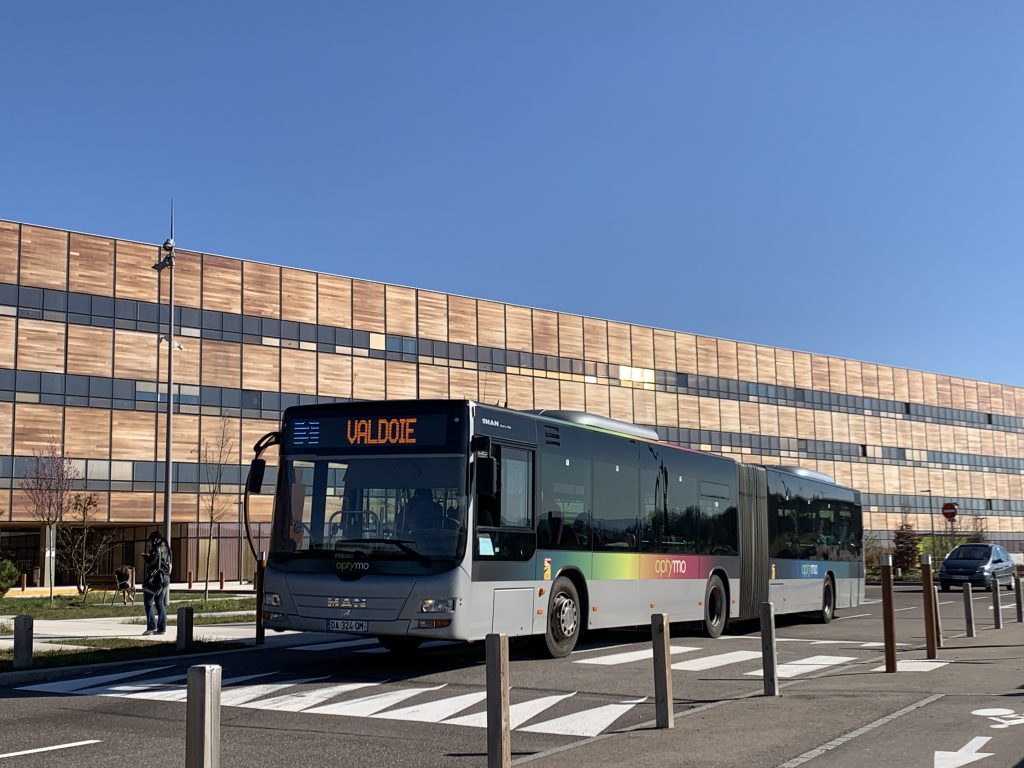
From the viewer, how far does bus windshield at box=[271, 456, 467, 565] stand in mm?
13031

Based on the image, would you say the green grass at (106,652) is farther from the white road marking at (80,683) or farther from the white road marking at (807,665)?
the white road marking at (807,665)

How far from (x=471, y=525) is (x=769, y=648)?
3698 mm

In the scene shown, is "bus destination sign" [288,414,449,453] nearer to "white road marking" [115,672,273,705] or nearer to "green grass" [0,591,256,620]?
"white road marking" [115,672,273,705]

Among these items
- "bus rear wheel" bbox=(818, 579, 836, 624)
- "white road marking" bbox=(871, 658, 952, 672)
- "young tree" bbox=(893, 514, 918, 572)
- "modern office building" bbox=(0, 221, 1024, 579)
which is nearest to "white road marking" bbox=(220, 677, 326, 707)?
"white road marking" bbox=(871, 658, 952, 672)

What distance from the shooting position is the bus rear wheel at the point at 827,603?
940 inches

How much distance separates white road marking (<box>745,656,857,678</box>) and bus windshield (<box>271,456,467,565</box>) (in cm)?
414

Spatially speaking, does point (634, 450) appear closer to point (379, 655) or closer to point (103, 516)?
point (379, 655)

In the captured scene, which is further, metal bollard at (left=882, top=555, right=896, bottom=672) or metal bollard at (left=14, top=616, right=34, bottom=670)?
metal bollard at (left=14, top=616, right=34, bottom=670)

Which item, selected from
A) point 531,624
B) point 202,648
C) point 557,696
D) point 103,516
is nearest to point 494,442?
point 531,624

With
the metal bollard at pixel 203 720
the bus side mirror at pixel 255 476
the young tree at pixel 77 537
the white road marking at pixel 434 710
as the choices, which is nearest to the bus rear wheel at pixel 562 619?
the white road marking at pixel 434 710

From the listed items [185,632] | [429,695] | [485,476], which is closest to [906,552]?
[185,632]

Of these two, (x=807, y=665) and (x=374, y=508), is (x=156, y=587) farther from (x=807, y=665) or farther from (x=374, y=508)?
(x=807, y=665)

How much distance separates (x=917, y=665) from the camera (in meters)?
14.0

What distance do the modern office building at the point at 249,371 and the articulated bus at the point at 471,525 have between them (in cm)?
3903
